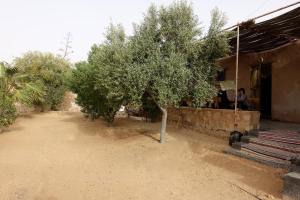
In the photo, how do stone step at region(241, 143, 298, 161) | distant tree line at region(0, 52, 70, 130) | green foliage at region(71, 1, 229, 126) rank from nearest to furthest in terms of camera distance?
1. stone step at region(241, 143, 298, 161)
2. green foliage at region(71, 1, 229, 126)
3. distant tree line at region(0, 52, 70, 130)

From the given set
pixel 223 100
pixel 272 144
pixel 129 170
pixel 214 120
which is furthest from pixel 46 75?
pixel 272 144

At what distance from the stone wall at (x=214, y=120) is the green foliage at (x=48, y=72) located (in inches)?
439

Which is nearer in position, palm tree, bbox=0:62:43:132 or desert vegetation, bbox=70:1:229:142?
desert vegetation, bbox=70:1:229:142

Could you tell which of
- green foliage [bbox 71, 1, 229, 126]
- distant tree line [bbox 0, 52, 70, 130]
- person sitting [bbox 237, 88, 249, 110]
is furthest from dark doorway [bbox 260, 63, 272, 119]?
distant tree line [bbox 0, 52, 70, 130]

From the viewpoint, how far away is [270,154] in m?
7.32

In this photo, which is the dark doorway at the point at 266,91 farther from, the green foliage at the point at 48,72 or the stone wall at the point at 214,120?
the green foliage at the point at 48,72

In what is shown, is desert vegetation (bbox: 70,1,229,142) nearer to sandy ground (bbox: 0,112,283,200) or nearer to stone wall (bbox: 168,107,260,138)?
stone wall (bbox: 168,107,260,138)

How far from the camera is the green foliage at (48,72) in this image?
788 inches

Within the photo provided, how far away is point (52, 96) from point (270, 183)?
18.4 meters

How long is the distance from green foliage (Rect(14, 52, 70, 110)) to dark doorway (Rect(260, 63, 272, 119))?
45.5 feet

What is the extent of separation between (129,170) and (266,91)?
7.39 meters

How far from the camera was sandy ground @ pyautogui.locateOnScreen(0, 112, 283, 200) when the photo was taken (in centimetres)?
596

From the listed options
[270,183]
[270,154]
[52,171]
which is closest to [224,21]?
[270,154]

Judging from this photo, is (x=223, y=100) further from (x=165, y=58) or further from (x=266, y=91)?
(x=165, y=58)
